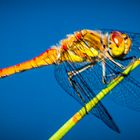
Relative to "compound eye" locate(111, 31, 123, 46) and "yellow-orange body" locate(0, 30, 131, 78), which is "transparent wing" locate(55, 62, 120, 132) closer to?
"yellow-orange body" locate(0, 30, 131, 78)

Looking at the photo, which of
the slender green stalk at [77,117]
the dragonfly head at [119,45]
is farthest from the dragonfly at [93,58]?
the slender green stalk at [77,117]

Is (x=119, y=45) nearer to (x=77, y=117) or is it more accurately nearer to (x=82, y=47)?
(x=82, y=47)

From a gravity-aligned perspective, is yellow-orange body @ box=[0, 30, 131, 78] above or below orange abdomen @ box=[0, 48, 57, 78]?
below

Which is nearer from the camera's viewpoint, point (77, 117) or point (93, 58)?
point (77, 117)

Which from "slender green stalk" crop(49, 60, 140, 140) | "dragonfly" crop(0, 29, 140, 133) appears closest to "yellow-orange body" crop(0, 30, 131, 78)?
"dragonfly" crop(0, 29, 140, 133)

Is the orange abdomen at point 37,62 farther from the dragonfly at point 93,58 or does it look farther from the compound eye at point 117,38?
the compound eye at point 117,38

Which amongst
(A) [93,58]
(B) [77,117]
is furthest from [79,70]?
(B) [77,117]

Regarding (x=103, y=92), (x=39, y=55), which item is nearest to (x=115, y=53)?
(x=39, y=55)
